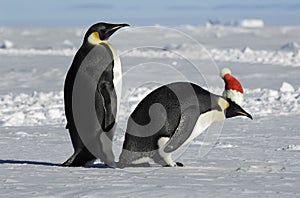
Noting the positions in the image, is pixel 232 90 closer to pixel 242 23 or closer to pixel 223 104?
pixel 223 104

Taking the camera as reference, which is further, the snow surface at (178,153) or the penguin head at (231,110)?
the penguin head at (231,110)

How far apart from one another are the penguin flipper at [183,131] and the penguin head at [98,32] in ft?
3.00

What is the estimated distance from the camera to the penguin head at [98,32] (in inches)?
197

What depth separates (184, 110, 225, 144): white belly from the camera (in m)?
4.71

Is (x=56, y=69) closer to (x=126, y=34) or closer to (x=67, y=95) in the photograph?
(x=67, y=95)

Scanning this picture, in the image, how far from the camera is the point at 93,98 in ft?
16.1

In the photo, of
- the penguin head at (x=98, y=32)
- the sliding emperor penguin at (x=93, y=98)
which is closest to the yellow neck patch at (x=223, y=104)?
the sliding emperor penguin at (x=93, y=98)

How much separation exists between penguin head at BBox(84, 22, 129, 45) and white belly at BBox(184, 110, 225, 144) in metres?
0.99

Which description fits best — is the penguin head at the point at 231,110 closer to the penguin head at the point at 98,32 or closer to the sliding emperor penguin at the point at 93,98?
the sliding emperor penguin at the point at 93,98

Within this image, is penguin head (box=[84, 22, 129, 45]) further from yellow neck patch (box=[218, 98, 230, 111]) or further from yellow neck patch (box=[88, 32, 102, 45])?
yellow neck patch (box=[218, 98, 230, 111])

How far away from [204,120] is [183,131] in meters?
0.20

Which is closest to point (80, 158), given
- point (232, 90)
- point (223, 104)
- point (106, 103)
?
point (106, 103)

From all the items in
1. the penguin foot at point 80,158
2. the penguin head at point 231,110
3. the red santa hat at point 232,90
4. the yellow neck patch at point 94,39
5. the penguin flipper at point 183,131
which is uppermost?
Answer: the yellow neck patch at point 94,39

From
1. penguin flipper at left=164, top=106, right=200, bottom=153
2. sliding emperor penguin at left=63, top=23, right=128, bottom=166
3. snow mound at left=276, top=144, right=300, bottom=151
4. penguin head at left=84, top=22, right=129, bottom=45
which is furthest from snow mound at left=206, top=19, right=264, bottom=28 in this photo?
penguin flipper at left=164, top=106, right=200, bottom=153
